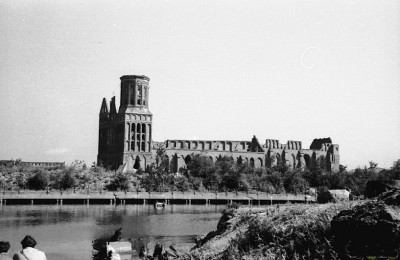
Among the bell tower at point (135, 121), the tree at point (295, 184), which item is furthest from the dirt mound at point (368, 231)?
the bell tower at point (135, 121)

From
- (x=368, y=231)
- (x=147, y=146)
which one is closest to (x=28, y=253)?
(x=368, y=231)

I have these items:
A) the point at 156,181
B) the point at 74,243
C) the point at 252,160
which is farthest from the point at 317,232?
the point at 252,160

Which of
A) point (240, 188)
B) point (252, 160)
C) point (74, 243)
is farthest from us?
point (252, 160)

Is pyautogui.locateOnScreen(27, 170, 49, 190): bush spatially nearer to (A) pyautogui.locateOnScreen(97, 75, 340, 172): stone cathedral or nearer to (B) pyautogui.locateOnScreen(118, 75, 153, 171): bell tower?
(A) pyautogui.locateOnScreen(97, 75, 340, 172): stone cathedral

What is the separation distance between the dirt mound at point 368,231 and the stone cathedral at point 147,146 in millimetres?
82096

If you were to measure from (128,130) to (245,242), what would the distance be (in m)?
85.6

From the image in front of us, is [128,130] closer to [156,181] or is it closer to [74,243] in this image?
[156,181]

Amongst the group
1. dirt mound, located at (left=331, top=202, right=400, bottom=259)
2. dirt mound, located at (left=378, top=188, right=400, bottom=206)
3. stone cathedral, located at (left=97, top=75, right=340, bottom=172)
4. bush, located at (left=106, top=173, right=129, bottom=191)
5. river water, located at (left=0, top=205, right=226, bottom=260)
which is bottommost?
river water, located at (left=0, top=205, right=226, bottom=260)

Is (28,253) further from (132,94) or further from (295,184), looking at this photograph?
(132,94)

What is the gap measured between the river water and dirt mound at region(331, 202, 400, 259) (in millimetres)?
15252

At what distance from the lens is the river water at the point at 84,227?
27219 mm

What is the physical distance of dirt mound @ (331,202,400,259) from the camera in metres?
7.07

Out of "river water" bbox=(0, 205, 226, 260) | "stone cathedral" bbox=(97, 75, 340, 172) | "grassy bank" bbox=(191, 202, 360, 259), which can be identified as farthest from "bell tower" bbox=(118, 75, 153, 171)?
"grassy bank" bbox=(191, 202, 360, 259)

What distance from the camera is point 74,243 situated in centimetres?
2833
